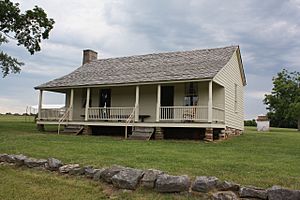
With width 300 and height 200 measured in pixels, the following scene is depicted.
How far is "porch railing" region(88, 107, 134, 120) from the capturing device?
17531mm

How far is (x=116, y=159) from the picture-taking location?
8141mm

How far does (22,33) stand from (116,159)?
1350 cm

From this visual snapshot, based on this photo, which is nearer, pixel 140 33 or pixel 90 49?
pixel 140 33

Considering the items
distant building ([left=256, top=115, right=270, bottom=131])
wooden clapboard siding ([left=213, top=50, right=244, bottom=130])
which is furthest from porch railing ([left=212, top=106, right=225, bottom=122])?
distant building ([left=256, top=115, right=270, bottom=131])

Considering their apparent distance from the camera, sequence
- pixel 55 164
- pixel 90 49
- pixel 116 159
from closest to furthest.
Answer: pixel 55 164
pixel 116 159
pixel 90 49

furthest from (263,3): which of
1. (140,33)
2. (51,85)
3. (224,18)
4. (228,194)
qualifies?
(51,85)

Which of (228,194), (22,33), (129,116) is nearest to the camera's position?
(228,194)

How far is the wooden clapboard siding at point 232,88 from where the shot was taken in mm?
16266

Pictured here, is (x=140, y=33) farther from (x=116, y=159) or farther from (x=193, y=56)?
(x=116, y=159)

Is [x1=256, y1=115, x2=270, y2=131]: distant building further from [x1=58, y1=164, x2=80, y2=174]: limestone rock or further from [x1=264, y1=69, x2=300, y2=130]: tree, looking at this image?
[x1=58, y1=164, x2=80, y2=174]: limestone rock

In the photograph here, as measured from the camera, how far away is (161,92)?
17.3 meters

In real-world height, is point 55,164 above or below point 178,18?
below

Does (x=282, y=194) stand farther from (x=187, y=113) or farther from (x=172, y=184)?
(x=187, y=113)

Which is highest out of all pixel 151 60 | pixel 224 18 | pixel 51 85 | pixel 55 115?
pixel 224 18
